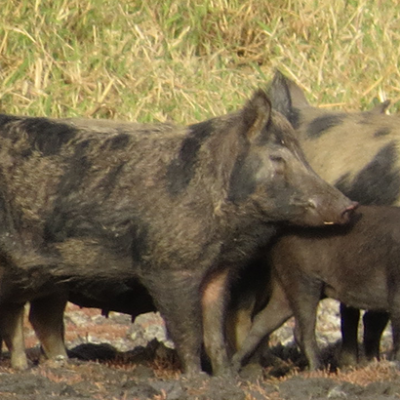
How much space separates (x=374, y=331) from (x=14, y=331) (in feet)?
7.93

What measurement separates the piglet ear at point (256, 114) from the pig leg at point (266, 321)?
1.07 meters

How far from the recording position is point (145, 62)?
15438mm

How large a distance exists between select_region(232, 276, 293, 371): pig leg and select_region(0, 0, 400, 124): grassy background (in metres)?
6.08

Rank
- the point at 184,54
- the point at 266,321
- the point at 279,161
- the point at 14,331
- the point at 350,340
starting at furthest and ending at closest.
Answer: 1. the point at 184,54
2. the point at 350,340
3. the point at 14,331
4. the point at 266,321
5. the point at 279,161

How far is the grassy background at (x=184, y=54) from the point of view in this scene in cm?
1481

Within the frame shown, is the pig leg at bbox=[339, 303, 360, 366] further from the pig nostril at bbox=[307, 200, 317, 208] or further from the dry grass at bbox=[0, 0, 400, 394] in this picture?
the dry grass at bbox=[0, 0, 400, 394]

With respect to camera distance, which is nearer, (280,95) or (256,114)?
(256,114)

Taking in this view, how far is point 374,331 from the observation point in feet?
29.9

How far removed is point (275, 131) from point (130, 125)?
112 centimetres

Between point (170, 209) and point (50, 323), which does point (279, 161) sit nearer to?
point (170, 209)

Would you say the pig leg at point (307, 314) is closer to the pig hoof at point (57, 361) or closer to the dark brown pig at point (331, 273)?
the dark brown pig at point (331, 273)

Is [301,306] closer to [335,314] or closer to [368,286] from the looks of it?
[368,286]

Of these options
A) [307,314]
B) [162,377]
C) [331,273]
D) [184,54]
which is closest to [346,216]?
[331,273]

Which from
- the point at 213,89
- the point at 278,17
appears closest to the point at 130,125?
the point at 213,89
